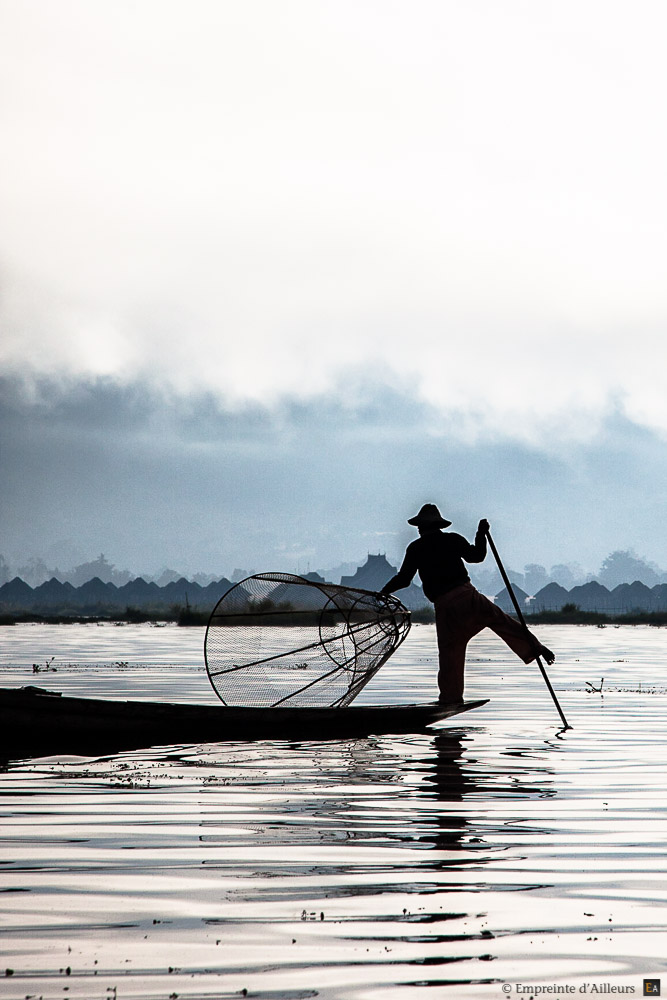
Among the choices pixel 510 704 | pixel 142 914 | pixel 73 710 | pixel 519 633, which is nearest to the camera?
pixel 142 914

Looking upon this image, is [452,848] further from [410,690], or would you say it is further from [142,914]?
[410,690]

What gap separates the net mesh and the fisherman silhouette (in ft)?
1.55

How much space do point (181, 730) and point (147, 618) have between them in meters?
87.4

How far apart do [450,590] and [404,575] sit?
21.2 inches

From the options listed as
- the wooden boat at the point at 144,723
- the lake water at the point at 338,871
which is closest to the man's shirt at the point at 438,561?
the wooden boat at the point at 144,723

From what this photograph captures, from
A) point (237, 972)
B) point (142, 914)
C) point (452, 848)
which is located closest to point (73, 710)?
point (452, 848)

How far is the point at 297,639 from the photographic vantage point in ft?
45.4

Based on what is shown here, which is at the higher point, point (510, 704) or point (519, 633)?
point (519, 633)

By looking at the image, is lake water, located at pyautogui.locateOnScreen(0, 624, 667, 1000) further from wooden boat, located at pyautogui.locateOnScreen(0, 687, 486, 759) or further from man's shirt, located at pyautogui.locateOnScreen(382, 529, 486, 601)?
man's shirt, located at pyautogui.locateOnScreen(382, 529, 486, 601)

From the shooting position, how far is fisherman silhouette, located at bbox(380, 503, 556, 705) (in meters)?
13.3

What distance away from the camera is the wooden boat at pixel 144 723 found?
1138 centimetres

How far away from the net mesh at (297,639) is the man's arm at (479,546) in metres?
0.99

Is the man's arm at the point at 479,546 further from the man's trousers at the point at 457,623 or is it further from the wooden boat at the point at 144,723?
the wooden boat at the point at 144,723

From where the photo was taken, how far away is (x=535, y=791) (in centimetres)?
923
